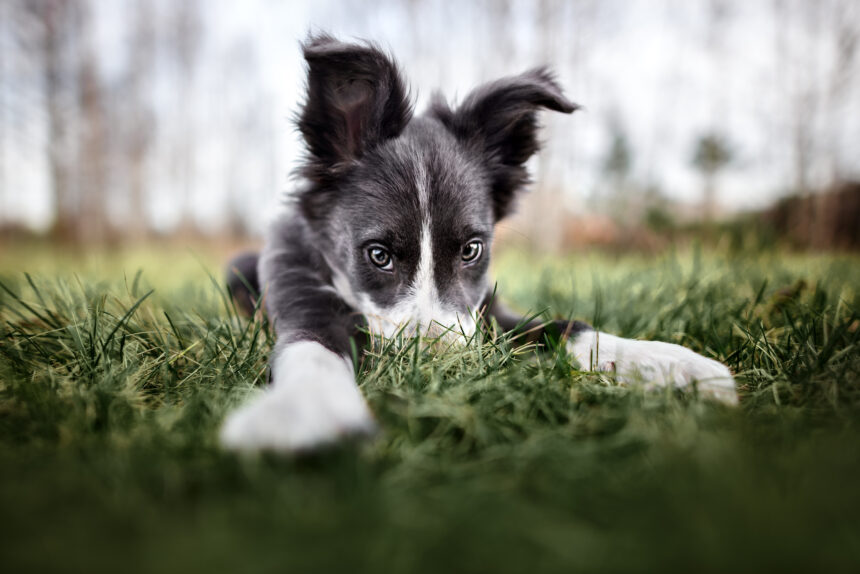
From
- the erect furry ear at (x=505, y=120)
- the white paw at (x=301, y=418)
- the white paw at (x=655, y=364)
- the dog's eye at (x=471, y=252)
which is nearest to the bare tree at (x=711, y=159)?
the erect furry ear at (x=505, y=120)

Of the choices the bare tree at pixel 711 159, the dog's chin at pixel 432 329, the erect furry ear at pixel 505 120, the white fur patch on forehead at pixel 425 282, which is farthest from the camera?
the bare tree at pixel 711 159

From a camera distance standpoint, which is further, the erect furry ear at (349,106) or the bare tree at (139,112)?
the bare tree at (139,112)

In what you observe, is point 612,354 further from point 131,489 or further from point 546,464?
point 131,489

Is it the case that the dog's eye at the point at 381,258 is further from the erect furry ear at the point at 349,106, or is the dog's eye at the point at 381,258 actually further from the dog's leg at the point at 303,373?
the erect furry ear at the point at 349,106

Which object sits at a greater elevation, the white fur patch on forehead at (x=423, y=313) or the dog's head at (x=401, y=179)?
the dog's head at (x=401, y=179)

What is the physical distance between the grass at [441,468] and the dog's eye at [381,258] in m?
0.55

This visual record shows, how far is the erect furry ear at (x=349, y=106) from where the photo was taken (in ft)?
8.53

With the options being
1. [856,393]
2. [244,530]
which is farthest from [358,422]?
[856,393]

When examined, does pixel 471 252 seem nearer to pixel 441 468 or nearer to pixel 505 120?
pixel 505 120

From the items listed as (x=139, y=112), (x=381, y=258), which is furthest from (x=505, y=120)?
(x=139, y=112)

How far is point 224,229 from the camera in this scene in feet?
119

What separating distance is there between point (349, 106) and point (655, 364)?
207 cm

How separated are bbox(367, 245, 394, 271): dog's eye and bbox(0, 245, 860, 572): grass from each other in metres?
0.55

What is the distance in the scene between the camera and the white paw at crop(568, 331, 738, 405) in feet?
6.03
